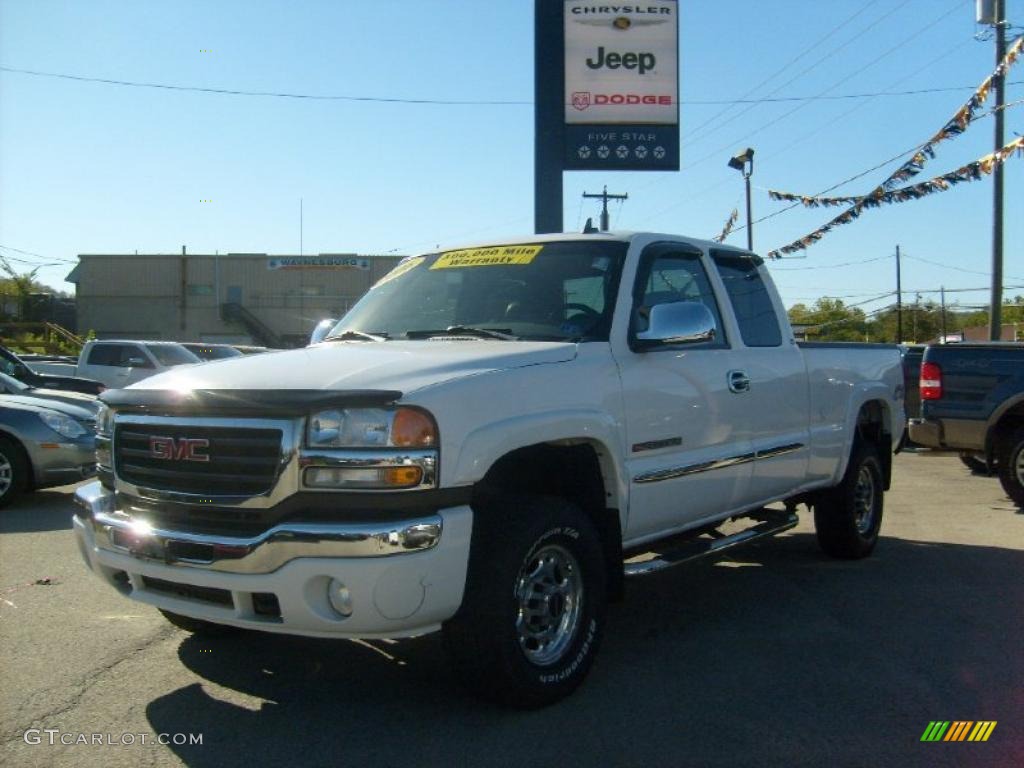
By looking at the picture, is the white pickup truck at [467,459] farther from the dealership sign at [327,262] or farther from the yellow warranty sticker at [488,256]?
the dealership sign at [327,262]

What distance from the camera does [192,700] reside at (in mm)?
3930

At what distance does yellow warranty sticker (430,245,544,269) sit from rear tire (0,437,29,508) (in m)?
5.67

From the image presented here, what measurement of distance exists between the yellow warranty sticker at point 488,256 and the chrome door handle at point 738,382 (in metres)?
1.25

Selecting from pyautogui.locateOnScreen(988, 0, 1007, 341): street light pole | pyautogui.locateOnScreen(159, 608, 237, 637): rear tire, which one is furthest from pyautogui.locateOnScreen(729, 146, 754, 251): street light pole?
pyautogui.locateOnScreen(159, 608, 237, 637): rear tire

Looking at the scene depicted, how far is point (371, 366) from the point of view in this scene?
3.74 meters

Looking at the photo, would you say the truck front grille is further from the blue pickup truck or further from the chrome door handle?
the blue pickup truck

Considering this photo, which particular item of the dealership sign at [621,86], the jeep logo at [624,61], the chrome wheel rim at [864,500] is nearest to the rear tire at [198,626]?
the chrome wheel rim at [864,500]

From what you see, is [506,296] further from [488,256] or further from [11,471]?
[11,471]

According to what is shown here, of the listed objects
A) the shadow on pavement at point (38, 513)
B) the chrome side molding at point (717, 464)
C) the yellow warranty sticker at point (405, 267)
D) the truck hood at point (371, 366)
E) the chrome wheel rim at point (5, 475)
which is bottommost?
the shadow on pavement at point (38, 513)

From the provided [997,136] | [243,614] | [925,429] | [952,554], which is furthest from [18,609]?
[997,136]

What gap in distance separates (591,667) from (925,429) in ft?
21.8

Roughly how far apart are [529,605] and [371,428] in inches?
40.8

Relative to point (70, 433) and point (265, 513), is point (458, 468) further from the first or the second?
point (70, 433)

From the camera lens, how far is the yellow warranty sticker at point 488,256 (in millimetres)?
4949
